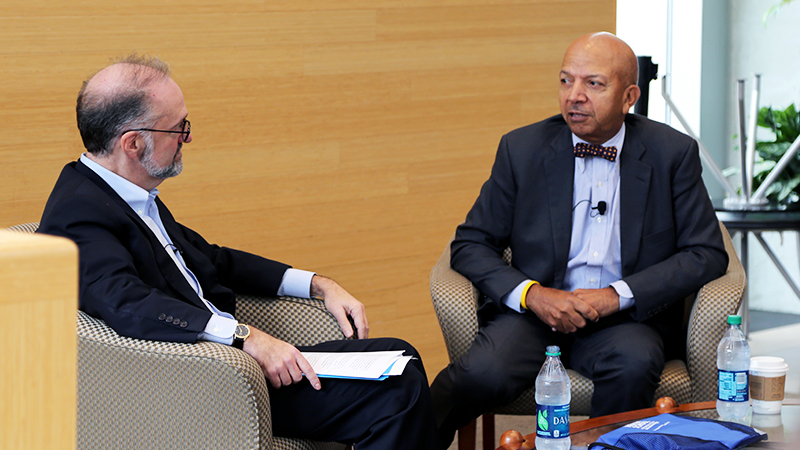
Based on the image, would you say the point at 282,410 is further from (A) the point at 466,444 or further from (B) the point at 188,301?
(A) the point at 466,444

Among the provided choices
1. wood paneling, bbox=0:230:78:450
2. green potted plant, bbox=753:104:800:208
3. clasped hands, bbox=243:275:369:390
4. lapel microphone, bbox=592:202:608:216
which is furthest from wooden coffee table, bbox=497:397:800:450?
green potted plant, bbox=753:104:800:208

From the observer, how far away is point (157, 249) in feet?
6.71

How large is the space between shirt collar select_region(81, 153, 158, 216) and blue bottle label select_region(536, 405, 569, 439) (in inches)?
41.5

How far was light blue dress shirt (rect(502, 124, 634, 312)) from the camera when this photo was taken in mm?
2598

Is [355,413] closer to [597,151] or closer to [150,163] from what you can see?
[150,163]

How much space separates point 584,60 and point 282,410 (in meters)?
1.37

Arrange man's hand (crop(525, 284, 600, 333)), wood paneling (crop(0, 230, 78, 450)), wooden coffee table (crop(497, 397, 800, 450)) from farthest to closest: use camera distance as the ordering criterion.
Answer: man's hand (crop(525, 284, 600, 333)) → wooden coffee table (crop(497, 397, 800, 450)) → wood paneling (crop(0, 230, 78, 450))

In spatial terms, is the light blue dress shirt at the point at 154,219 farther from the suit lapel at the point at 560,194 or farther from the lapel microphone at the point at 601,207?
the lapel microphone at the point at 601,207

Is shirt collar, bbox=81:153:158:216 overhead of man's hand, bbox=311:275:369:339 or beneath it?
overhead

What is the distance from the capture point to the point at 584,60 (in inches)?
101

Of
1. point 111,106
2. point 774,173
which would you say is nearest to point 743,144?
point 774,173

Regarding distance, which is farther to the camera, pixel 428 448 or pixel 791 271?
pixel 791 271

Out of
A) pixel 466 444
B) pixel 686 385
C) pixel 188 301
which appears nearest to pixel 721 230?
pixel 686 385

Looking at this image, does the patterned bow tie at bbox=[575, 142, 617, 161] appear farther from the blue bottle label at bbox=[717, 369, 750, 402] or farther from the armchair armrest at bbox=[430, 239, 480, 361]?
the blue bottle label at bbox=[717, 369, 750, 402]
